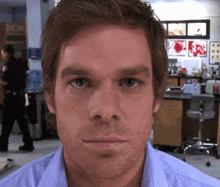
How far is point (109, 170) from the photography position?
25.2 inches

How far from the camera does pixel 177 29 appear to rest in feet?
28.6

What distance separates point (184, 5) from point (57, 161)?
8.47 meters

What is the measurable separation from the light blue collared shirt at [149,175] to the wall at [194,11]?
25.5ft

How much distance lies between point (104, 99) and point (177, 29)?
28.1 ft

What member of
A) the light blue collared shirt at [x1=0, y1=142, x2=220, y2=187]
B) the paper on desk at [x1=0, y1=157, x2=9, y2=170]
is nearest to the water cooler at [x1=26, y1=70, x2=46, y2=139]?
the paper on desk at [x1=0, y1=157, x2=9, y2=170]

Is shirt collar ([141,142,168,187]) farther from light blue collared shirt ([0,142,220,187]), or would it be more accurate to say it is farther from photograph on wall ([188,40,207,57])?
photograph on wall ([188,40,207,57])

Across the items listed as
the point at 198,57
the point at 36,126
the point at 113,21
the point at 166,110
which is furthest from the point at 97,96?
the point at 198,57

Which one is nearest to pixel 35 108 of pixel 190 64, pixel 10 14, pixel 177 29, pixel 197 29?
pixel 190 64

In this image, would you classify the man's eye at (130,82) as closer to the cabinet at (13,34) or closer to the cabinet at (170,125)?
the cabinet at (170,125)

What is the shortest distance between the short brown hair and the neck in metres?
0.22

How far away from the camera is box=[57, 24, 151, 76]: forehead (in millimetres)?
661

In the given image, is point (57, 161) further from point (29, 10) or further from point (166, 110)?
point (29, 10)

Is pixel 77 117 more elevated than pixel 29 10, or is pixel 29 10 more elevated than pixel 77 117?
pixel 29 10

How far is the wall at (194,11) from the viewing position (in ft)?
27.1
